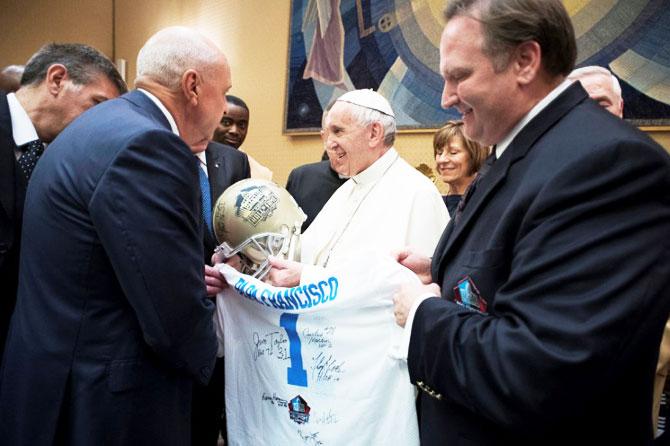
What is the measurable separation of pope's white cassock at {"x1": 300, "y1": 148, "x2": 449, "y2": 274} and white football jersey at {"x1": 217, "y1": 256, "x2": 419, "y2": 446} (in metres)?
0.64

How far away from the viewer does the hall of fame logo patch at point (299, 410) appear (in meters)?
1.81

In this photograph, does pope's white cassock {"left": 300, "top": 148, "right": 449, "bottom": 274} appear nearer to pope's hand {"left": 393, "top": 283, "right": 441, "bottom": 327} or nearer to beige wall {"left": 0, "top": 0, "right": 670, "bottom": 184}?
pope's hand {"left": 393, "top": 283, "right": 441, "bottom": 327}

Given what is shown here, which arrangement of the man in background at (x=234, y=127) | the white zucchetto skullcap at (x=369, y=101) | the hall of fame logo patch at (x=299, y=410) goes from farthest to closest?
the man in background at (x=234, y=127), the white zucchetto skullcap at (x=369, y=101), the hall of fame logo patch at (x=299, y=410)

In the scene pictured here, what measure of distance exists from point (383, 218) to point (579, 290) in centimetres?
166

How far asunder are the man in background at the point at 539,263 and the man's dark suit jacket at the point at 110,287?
622 mm

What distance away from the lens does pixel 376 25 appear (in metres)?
5.12

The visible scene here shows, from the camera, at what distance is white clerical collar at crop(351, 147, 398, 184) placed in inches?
111

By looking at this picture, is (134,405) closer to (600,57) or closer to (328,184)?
(328,184)

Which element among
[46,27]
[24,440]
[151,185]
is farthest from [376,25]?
[46,27]

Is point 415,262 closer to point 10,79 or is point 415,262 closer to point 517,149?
point 517,149

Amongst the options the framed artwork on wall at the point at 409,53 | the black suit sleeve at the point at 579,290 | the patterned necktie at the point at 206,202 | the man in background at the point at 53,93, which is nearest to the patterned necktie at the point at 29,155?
the man in background at the point at 53,93

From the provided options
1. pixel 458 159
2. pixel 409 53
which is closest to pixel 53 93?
pixel 458 159

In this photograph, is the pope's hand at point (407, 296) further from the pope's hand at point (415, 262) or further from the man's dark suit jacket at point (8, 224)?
the man's dark suit jacket at point (8, 224)

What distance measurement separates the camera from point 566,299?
99cm
